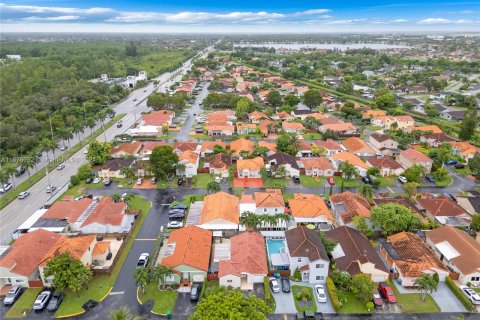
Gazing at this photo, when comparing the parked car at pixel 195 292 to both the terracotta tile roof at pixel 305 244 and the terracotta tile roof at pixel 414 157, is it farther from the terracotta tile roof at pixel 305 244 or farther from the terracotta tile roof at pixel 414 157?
the terracotta tile roof at pixel 414 157

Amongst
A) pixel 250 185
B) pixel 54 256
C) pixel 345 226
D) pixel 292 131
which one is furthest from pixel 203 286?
pixel 292 131

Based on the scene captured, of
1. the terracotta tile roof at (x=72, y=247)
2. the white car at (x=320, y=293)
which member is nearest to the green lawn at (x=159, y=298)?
the terracotta tile roof at (x=72, y=247)

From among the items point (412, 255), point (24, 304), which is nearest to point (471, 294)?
point (412, 255)

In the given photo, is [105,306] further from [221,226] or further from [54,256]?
[221,226]

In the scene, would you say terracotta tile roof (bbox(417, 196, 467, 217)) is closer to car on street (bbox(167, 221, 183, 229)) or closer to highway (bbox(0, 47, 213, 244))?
car on street (bbox(167, 221, 183, 229))

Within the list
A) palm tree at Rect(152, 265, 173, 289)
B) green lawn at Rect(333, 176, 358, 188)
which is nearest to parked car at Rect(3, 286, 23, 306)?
palm tree at Rect(152, 265, 173, 289)

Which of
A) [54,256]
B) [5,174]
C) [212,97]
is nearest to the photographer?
[54,256]
